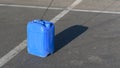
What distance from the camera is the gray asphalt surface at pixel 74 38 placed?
7191 millimetres

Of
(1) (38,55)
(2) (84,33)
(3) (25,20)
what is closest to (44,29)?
(1) (38,55)

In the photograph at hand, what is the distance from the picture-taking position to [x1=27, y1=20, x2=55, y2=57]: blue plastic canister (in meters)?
7.17

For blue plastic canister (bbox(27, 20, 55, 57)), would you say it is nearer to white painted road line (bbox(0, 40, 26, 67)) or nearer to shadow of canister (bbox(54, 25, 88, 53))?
white painted road line (bbox(0, 40, 26, 67))

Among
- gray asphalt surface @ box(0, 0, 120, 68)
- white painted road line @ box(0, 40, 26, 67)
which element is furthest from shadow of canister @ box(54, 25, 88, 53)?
white painted road line @ box(0, 40, 26, 67)

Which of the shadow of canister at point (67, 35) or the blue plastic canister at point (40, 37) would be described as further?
the shadow of canister at point (67, 35)

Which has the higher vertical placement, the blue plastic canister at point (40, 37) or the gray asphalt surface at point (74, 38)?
the blue plastic canister at point (40, 37)

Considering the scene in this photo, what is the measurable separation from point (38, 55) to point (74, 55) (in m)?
0.86

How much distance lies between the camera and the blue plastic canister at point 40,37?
282 inches

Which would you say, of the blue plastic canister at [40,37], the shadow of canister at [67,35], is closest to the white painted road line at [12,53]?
the blue plastic canister at [40,37]

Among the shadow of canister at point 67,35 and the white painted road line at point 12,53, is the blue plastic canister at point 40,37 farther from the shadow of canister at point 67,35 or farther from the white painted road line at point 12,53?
the shadow of canister at point 67,35

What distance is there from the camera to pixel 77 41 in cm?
848

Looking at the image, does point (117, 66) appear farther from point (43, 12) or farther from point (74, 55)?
point (43, 12)

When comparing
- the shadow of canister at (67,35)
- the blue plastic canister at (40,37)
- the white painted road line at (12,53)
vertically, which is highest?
the blue plastic canister at (40,37)

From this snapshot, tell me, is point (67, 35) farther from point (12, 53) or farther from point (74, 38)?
point (12, 53)
